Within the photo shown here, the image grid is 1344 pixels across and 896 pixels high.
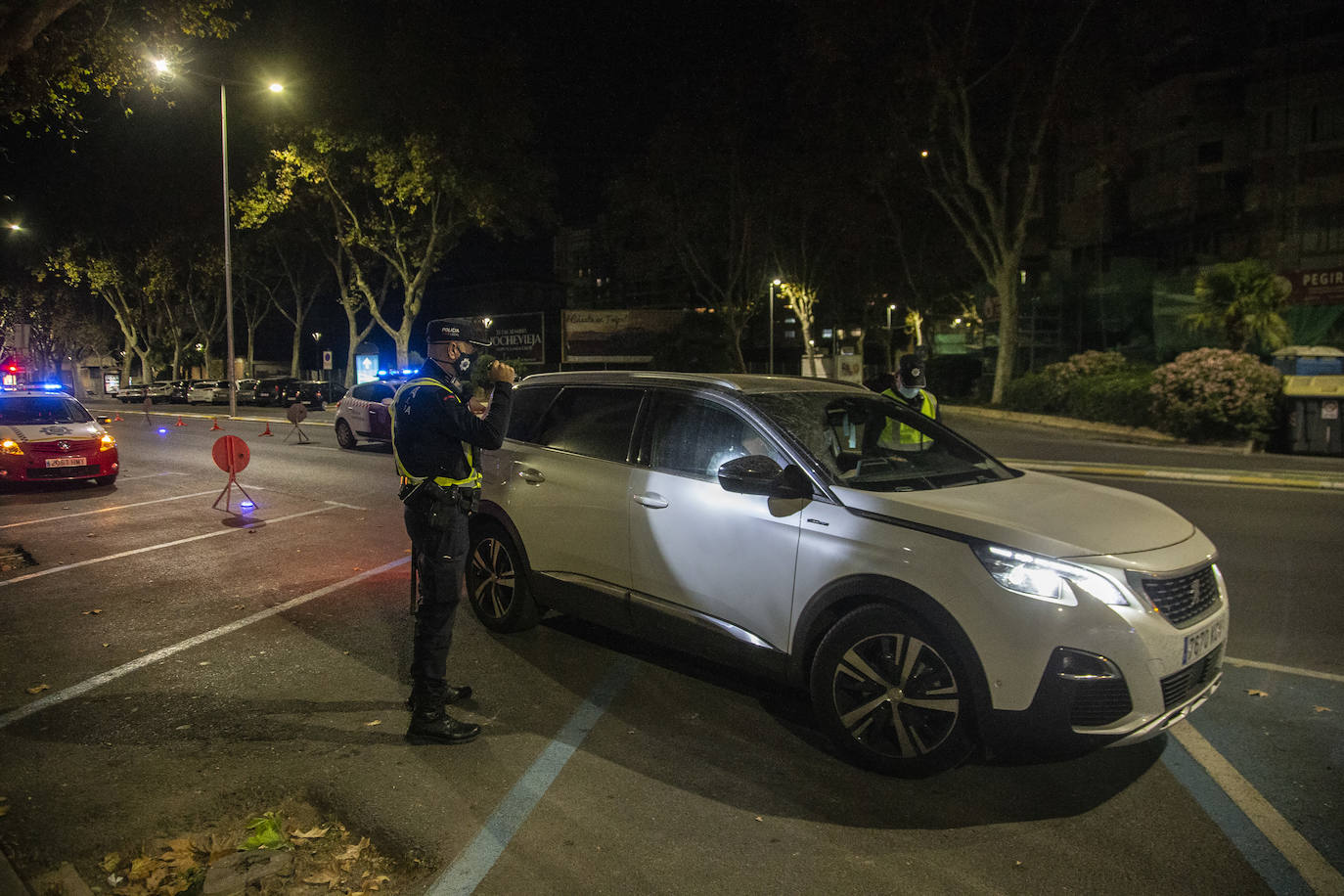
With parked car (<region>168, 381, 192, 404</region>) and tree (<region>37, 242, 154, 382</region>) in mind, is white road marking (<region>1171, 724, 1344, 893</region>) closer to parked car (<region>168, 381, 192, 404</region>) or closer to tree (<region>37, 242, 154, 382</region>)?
tree (<region>37, 242, 154, 382</region>)

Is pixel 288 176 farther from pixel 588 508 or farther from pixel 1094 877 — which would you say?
pixel 1094 877

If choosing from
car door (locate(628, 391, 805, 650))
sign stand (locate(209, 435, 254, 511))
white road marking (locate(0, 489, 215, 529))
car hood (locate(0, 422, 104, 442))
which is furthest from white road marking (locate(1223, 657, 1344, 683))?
car hood (locate(0, 422, 104, 442))

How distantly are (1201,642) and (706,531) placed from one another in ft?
7.14

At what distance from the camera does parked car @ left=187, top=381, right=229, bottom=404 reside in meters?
49.3

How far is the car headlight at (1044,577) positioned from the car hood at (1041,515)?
0.04 meters

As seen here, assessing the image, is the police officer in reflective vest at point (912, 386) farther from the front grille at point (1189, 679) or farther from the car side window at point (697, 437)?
the front grille at point (1189, 679)

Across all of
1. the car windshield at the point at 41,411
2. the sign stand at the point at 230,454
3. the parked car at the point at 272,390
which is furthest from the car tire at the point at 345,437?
the parked car at the point at 272,390

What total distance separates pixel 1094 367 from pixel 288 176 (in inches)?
967

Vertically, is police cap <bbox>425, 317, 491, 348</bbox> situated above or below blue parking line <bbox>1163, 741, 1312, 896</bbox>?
above

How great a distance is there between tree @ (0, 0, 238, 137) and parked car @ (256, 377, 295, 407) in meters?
34.7

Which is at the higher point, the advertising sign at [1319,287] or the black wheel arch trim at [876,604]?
the advertising sign at [1319,287]

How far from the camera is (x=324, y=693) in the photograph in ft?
16.3

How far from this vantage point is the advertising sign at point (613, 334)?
47781 mm

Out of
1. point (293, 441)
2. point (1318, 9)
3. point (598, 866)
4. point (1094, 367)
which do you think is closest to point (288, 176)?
point (293, 441)
